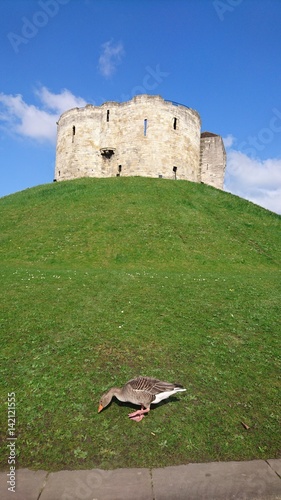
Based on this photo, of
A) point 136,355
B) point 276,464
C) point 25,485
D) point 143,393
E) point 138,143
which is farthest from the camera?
point 138,143

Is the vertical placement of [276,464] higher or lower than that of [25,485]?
higher

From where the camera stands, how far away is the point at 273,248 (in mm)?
23797

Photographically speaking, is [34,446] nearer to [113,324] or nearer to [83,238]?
[113,324]

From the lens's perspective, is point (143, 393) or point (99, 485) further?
point (143, 393)

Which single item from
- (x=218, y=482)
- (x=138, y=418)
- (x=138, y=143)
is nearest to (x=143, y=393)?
(x=138, y=418)

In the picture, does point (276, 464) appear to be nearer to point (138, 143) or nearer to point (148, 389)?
point (148, 389)

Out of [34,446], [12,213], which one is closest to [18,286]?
[34,446]

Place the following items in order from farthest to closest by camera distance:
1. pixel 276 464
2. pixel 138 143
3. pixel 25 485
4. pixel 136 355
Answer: pixel 138 143 → pixel 136 355 → pixel 276 464 → pixel 25 485

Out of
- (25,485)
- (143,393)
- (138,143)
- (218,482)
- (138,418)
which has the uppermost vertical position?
(138,143)

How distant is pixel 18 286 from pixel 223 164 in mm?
39858

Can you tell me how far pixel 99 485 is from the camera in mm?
4207

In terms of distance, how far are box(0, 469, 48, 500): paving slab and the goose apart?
140cm

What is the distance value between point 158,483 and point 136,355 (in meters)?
3.35

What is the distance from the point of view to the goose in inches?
216
